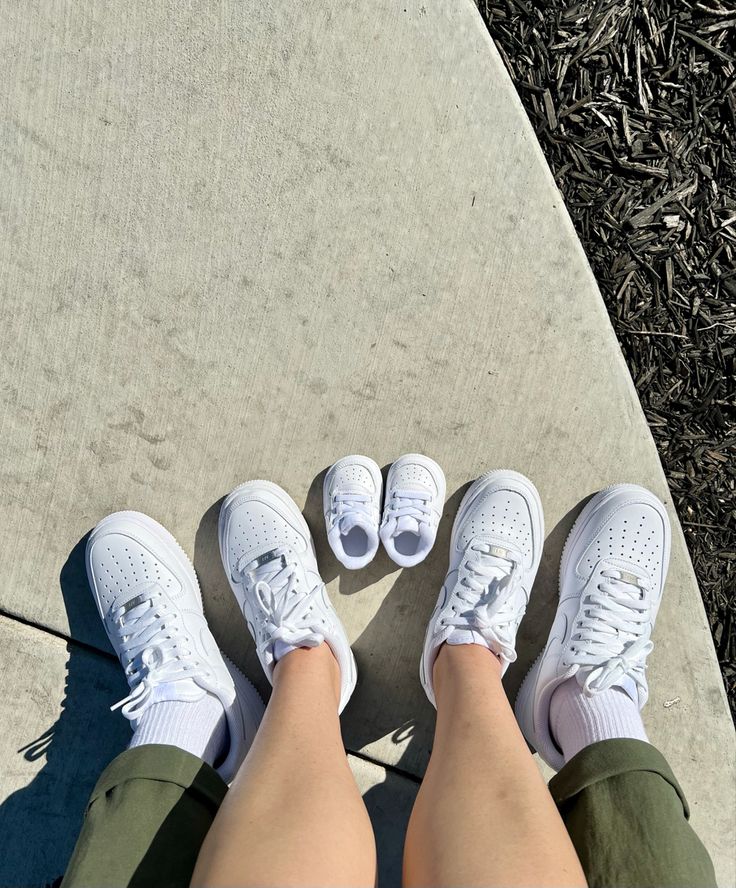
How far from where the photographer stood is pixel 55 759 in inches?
71.1

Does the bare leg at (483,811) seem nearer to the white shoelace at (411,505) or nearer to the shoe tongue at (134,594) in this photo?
the white shoelace at (411,505)

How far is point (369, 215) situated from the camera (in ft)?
5.67

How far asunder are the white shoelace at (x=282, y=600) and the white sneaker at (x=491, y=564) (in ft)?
1.08

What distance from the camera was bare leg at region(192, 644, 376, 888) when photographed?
1.11m

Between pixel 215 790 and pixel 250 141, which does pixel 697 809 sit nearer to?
pixel 215 790

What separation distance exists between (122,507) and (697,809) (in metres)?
1.85

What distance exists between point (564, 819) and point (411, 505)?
0.80 meters

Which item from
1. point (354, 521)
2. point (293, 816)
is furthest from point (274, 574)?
point (293, 816)

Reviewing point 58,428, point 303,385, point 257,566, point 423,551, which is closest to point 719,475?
point 423,551

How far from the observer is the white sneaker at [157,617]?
170 centimetres

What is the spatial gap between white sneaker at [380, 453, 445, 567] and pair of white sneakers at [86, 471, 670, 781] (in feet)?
0.33

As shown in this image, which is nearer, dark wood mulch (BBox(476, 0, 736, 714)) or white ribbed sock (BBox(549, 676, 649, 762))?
white ribbed sock (BBox(549, 676, 649, 762))

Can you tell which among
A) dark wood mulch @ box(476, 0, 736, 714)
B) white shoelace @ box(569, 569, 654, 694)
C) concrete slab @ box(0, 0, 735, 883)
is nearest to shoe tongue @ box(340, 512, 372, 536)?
concrete slab @ box(0, 0, 735, 883)

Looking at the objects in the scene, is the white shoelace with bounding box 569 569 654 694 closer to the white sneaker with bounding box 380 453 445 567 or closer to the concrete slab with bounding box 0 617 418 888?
the white sneaker with bounding box 380 453 445 567
